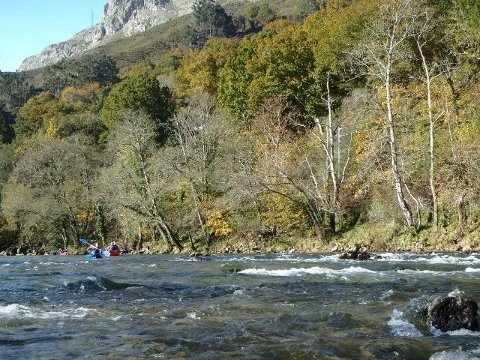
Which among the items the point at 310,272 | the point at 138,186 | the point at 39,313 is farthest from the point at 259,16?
the point at 39,313

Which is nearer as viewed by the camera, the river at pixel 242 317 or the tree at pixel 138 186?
the river at pixel 242 317

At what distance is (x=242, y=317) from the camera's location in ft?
30.4

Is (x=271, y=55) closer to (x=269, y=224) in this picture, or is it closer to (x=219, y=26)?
(x=269, y=224)

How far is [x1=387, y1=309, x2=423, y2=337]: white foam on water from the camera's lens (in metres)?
7.66

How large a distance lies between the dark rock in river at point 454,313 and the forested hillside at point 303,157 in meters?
15.2

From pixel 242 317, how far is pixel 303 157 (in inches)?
979

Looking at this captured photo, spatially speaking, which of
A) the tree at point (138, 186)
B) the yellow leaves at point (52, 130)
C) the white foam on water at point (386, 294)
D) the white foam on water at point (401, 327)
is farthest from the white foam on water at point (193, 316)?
the yellow leaves at point (52, 130)

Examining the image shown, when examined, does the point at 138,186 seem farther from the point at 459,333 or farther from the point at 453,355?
the point at 453,355

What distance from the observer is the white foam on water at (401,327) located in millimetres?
7664

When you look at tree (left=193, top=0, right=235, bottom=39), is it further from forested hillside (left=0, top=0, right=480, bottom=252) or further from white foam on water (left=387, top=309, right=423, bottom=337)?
white foam on water (left=387, top=309, right=423, bottom=337)

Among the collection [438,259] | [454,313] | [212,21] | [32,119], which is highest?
[212,21]

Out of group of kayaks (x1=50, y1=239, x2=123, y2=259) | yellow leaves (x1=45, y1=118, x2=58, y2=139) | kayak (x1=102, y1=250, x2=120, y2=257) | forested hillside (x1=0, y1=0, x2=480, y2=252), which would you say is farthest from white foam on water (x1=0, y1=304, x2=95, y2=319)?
yellow leaves (x1=45, y1=118, x2=58, y2=139)

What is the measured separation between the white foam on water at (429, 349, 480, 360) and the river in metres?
0.01

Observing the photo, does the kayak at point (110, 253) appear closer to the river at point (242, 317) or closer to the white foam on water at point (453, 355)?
the river at point (242, 317)
